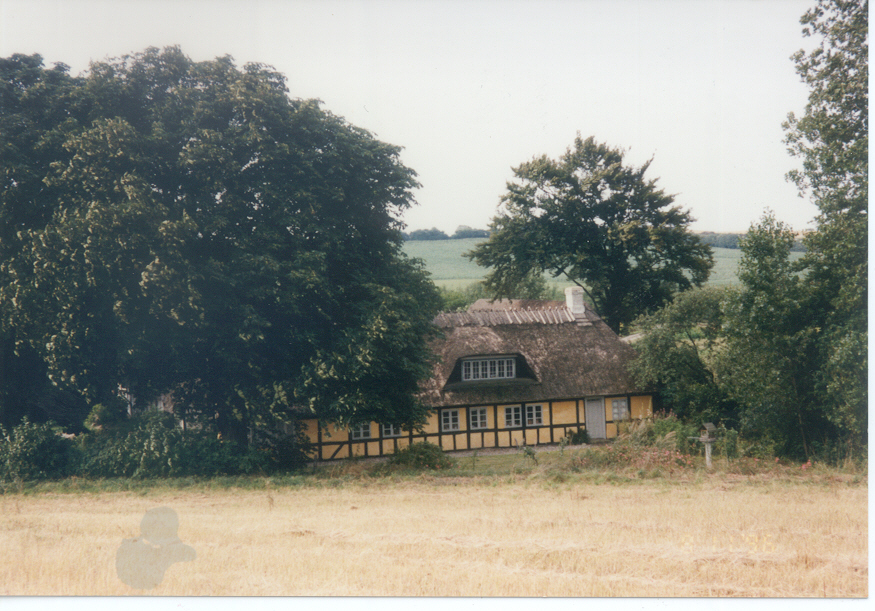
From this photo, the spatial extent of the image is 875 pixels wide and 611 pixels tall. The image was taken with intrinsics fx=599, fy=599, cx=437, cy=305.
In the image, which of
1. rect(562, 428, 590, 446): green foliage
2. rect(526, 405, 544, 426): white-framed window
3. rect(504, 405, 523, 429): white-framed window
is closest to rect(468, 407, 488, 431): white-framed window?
rect(504, 405, 523, 429): white-framed window

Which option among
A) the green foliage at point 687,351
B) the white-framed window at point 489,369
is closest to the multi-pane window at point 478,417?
the white-framed window at point 489,369

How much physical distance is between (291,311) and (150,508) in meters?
5.57

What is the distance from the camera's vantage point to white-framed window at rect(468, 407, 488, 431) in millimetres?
21812

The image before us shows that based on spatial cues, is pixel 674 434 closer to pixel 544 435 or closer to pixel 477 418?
pixel 544 435

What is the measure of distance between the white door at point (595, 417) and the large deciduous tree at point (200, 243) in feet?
28.4

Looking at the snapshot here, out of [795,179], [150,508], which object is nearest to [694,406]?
[795,179]

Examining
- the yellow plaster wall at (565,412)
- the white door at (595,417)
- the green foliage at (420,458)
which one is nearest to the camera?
the green foliage at (420,458)

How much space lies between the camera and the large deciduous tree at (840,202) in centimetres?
1423

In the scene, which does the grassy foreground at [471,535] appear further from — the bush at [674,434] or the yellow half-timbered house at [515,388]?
the yellow half-timbered house at [515,388]

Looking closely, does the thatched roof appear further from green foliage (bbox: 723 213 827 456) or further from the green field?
the green field

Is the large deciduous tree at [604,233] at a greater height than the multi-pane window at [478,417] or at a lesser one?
greater

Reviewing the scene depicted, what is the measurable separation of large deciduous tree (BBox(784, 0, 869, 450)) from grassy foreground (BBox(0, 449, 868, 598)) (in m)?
2.42

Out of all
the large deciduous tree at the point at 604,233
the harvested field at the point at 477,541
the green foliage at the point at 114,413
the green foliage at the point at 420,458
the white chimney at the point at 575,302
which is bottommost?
the green foliage at the point at 420,458

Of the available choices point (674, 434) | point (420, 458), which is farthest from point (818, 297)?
point (420, 458)
